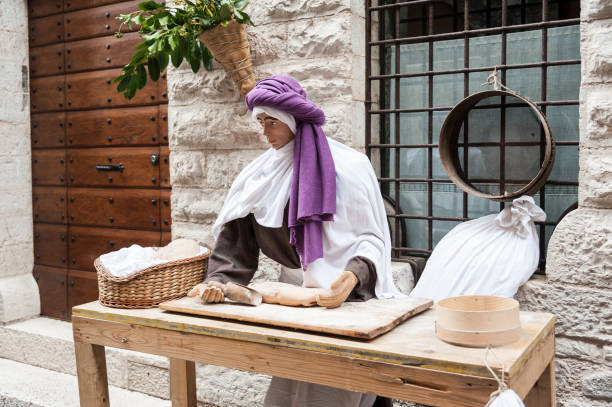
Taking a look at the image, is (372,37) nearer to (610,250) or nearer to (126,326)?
(610,250)

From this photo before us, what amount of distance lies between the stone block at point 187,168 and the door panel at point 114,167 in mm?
563

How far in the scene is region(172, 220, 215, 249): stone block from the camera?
3.94 meters

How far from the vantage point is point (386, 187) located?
3738mm

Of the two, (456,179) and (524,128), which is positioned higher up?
(524,128)

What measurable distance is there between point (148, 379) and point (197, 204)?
1.32 meters

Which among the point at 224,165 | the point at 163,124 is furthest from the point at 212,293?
the point at 163,124

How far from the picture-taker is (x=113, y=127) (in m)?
4.80

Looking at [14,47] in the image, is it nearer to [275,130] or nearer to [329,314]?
[275,130]

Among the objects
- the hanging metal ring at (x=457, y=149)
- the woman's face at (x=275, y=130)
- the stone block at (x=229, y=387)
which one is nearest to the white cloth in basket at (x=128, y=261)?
the woman's face at (x=275, y=130)

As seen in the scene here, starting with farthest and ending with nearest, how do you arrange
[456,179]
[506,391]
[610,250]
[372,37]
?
[372,37] < [456,179] < [610,250] < [506,391]

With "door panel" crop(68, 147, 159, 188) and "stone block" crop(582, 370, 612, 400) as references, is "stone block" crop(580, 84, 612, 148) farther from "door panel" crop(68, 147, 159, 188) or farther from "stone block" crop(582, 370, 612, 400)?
"door panel" crop(68, 147, 159, 188)

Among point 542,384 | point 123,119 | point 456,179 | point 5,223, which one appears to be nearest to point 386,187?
point 456,179

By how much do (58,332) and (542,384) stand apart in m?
3.90

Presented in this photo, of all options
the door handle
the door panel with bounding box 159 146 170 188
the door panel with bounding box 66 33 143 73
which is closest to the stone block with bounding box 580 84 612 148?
the door panel with bounding box 159 146 170 188
